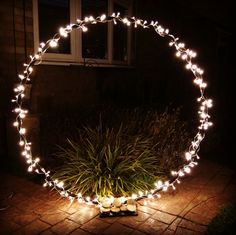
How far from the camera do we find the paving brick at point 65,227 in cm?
288

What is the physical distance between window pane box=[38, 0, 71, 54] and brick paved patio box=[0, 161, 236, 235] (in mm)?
3001

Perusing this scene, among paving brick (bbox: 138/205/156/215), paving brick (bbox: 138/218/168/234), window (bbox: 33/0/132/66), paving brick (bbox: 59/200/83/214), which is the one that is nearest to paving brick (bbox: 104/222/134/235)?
paving brick (bbox: 138/218/168/234)

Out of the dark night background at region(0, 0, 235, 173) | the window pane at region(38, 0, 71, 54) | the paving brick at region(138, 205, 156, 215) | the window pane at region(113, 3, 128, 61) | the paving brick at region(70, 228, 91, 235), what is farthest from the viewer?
the window pane at region(113, 3, 128, 61)

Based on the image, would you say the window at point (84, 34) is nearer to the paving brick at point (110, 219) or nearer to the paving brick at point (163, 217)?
the paving brick at point (110, 219)

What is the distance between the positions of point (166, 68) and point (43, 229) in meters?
6.13

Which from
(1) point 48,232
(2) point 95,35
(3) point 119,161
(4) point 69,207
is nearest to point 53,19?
(2) point 95,35

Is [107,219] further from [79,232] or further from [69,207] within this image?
[69,207]

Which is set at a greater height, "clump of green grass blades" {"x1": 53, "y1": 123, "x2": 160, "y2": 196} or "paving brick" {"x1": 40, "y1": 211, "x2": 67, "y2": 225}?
"clump of green grass blades" {"x1": 53, "y1": 123, "x2": 160, "y2": 196}

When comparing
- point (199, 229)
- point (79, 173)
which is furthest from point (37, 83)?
point (199, 229)

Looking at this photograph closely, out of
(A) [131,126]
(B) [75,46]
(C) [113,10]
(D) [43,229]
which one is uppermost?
(C) [113,10]

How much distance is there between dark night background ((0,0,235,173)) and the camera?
500cm

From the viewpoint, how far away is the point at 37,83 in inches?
208

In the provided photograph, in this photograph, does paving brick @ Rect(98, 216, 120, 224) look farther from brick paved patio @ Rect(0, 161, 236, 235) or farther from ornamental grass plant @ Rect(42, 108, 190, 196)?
ornamental grass plant @ Rect(42, 108, 190, 196)

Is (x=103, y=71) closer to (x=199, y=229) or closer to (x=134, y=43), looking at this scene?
(x=134, y=43)
